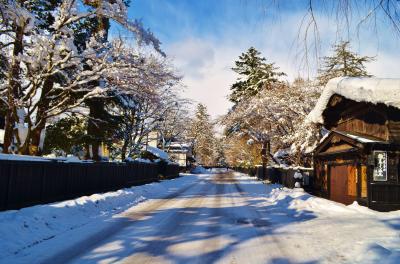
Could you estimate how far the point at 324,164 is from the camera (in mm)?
22562

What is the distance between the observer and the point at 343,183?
19328 mm

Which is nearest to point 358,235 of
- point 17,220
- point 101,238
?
point 101,238

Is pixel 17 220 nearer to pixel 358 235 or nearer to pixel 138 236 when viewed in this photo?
pixel 138 236

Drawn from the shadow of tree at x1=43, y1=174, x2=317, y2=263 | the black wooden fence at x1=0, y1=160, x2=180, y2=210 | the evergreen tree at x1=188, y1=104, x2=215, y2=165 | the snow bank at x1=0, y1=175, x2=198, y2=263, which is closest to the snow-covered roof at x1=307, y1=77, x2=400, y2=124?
the shadow of tree at x1=43, y1=174, x2=317, y2=263

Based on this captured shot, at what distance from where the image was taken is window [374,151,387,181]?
1631cm

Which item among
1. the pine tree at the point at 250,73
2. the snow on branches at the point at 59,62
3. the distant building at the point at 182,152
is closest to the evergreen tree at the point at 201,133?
the distant building at the point at 182,152

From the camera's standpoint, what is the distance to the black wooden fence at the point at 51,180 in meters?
11.2

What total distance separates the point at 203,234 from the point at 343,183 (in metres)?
12.1

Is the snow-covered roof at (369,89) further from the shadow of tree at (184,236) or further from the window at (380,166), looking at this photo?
the shadow of tree at (184,236)

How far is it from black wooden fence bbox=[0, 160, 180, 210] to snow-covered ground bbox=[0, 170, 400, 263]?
1.12 metres

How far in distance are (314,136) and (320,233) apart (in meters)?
20.4

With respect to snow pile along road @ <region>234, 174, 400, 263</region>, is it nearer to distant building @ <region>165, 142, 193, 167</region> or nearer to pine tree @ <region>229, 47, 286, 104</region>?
pine tree @ <region>229, 47, 286, 104</region>

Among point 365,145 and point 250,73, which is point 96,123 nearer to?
point 365,145

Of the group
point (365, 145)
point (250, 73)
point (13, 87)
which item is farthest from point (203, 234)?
point (250, 73)
